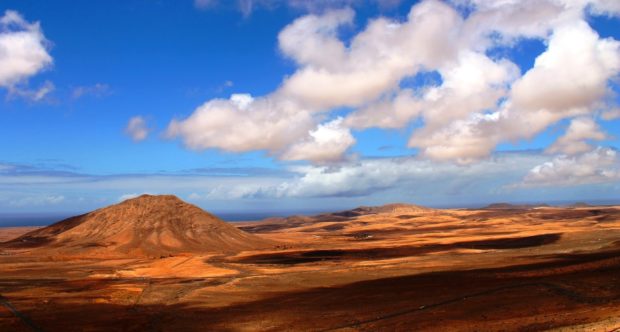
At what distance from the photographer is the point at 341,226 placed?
488 ft

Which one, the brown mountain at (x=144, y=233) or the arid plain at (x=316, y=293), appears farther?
the brown mountain at (x=144, y=233)

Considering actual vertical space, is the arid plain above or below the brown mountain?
below

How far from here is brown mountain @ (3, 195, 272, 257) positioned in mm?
74438

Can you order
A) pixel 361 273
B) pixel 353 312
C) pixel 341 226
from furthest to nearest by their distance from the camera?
pixel 341 226 → pixel 361 273 → pixel 353 312

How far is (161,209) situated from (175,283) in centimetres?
5190

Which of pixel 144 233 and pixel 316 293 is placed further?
pixel 144 233

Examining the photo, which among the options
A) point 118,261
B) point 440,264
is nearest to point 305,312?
point 440,264

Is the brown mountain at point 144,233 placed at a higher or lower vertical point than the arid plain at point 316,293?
higher

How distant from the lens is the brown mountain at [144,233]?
74.4 m

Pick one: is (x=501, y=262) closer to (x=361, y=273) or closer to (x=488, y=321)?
(x=361, y=273)

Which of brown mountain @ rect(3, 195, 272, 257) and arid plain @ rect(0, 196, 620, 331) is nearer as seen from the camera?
arid plain @ rect(0, 196, 620, 331)

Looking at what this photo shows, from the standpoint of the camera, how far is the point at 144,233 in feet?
262

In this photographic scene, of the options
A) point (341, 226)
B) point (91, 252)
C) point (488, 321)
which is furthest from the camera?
point (341, 226)

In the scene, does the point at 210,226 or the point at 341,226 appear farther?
the point at 341,226
